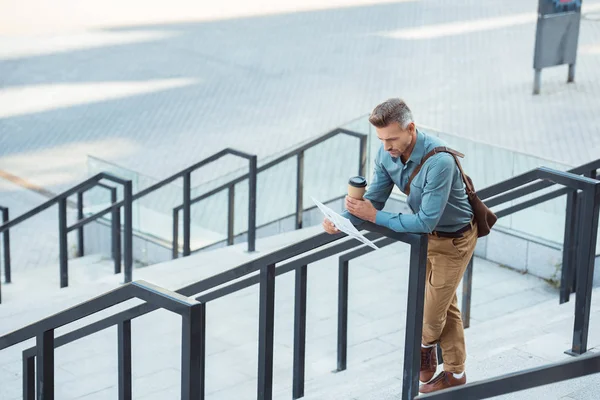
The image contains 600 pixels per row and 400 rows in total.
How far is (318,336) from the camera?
657cm

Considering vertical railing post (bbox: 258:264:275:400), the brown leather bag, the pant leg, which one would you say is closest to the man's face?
the brown leather bag

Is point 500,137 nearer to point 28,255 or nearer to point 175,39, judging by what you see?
point 28,255

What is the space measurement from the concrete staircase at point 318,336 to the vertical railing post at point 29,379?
1286 millimetres

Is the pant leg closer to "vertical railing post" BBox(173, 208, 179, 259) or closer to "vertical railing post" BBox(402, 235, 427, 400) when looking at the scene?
"vertical railing post" BBox(402, 235, 427, 400)

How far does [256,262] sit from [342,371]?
1633mm

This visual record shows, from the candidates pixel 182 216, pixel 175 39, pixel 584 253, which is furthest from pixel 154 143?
pixel 584 253

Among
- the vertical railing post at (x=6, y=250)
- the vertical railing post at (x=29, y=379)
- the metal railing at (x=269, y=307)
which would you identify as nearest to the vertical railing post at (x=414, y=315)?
the metal railing at (x=269, y=307)

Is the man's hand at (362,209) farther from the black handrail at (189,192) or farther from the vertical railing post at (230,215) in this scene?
the vertical railing post at (230,215)

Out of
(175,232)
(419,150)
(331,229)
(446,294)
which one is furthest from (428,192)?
(175,232)

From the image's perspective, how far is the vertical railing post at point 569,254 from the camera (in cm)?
590

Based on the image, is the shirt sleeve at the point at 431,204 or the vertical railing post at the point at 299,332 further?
the vertical railing post at the point at 299,332

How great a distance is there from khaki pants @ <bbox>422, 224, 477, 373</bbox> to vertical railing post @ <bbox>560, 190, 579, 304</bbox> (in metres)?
1.73

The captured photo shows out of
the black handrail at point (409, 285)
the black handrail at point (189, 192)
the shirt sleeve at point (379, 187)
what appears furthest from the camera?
the black handrail at point (189, 192)

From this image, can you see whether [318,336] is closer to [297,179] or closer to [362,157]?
[297,179]
